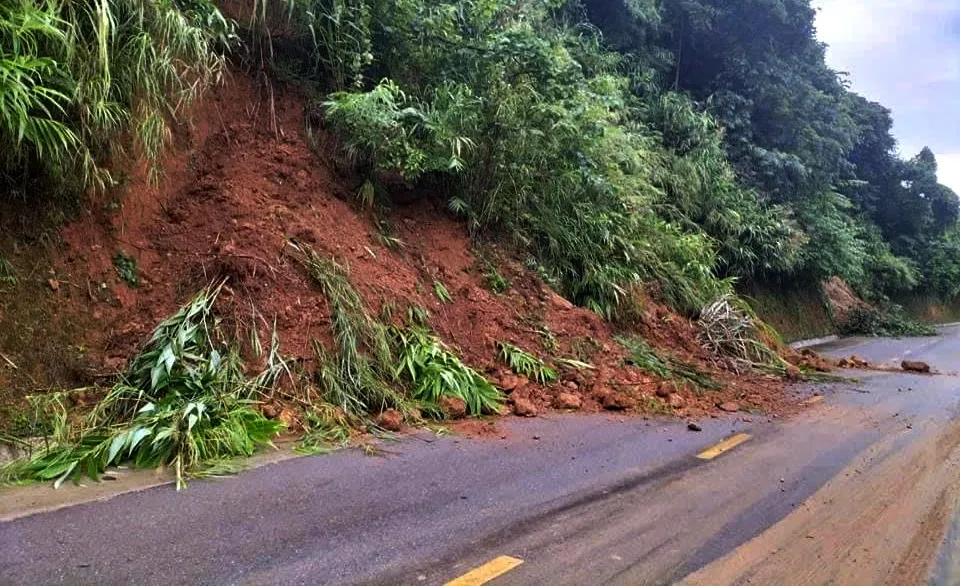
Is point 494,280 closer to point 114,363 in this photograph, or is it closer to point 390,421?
point 390,421

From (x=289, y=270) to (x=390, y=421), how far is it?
181 cm

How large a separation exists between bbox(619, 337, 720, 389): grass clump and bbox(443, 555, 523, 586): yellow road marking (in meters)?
5.36

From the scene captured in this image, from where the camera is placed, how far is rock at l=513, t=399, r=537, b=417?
6613mm

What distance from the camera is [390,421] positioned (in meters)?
5.79

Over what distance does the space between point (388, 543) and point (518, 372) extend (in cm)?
398

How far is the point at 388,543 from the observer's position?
3.57 meters

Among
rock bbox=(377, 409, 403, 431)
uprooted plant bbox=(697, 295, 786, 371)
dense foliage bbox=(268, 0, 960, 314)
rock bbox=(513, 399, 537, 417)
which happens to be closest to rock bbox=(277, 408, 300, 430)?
rock bbox=(377, 409, 403, 431)

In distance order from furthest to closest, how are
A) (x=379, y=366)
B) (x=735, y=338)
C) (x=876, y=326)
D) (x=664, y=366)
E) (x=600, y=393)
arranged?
(x=876, y=326), (x=735, y=338), (x=664, y=366), (x=600, y=393), (x=379, y=366)

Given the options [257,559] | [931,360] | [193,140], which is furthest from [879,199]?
[257,559]

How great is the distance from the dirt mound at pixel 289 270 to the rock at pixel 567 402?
2cm

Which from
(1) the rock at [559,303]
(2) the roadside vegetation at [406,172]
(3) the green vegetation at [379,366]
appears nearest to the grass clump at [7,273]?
(2) the roadside vegetation at [406,172]

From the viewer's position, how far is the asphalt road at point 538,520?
10.8 feet

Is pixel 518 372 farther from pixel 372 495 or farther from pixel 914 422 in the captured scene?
pixel 914 422

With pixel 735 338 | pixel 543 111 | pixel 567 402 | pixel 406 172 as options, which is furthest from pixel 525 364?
pixel 735 338
